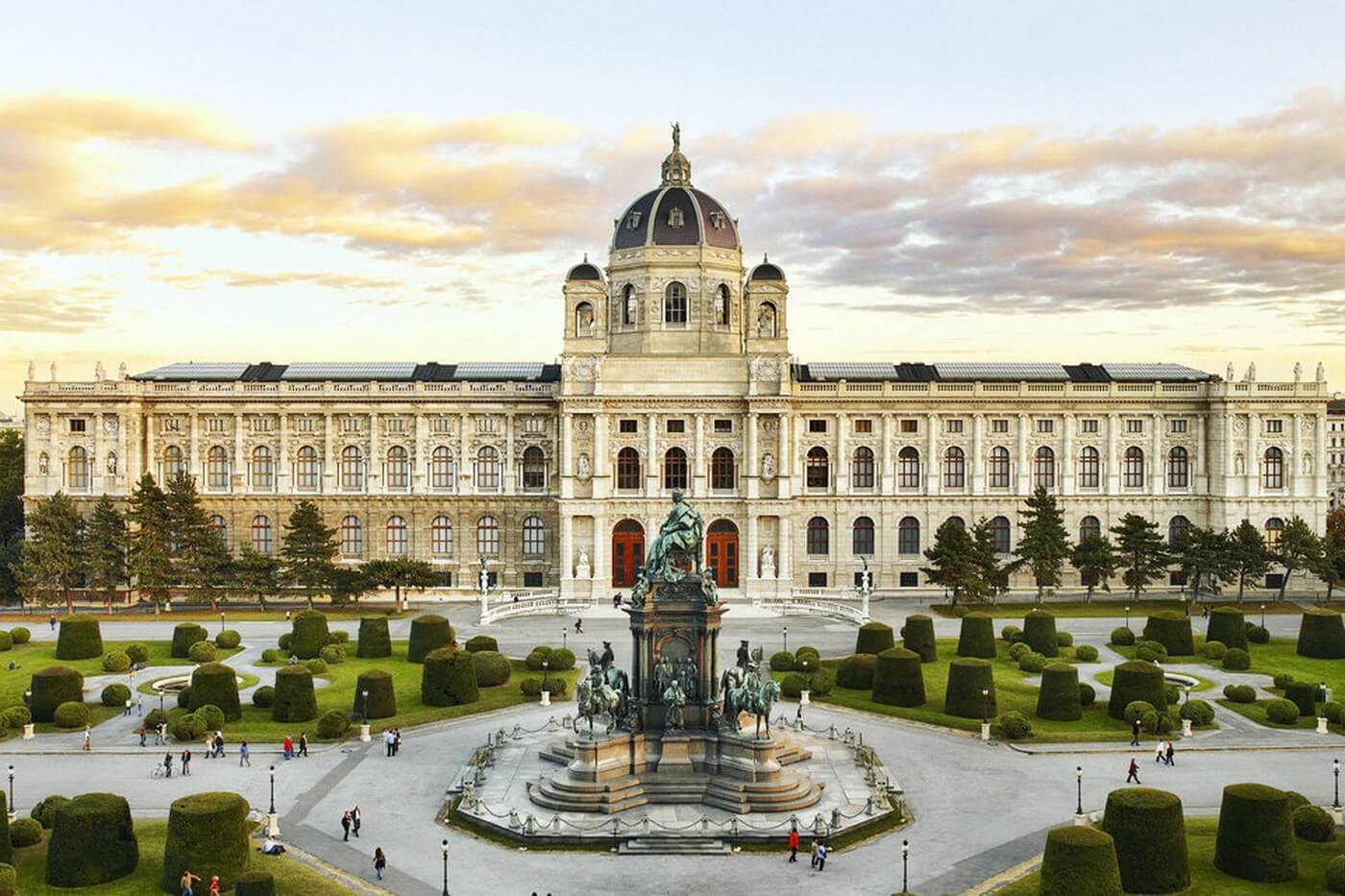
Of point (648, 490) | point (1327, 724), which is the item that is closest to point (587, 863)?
point (1327, 724)

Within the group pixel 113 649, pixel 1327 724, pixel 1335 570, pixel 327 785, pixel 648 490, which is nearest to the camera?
pixel 327 785

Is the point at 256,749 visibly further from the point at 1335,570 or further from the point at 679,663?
the point at 1335,570

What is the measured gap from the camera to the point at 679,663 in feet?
136

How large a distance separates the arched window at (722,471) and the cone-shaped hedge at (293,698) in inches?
1688

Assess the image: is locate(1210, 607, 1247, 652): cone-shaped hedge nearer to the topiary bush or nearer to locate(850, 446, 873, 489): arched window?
the topiary bush

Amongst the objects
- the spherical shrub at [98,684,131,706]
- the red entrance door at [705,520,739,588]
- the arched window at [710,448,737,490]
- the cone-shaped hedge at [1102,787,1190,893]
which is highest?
the arched window at [710,448,737,490]

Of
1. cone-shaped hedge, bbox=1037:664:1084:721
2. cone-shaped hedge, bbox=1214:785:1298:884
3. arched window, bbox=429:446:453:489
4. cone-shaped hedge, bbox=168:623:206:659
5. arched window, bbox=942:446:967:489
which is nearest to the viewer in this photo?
cone-shaped hedge, bbox=1214:785:1298:884

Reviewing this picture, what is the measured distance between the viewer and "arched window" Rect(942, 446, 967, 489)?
91.0 m

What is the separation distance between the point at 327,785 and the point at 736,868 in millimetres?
14898

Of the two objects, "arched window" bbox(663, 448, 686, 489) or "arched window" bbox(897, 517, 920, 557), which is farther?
"arched window" bbox(897, 517, 920, 557)

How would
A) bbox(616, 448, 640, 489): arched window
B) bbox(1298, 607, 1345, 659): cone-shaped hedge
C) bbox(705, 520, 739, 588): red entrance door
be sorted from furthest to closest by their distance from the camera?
bbox(616, 448, 640, 489): arched window, bbox(705, 520, 739, 588): red entrance door, bbox(1298, 607, 1345, 659): cone-shaped hedge

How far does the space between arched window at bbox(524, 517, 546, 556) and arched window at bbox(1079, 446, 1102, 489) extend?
3895 cm

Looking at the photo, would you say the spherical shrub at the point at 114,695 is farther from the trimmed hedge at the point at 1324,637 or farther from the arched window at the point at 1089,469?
the arched window at the point at 1089,469

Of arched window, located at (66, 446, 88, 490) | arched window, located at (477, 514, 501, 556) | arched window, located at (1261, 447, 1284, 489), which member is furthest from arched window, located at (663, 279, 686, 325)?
arched window, located at (1261, 447, 1284, 489)
